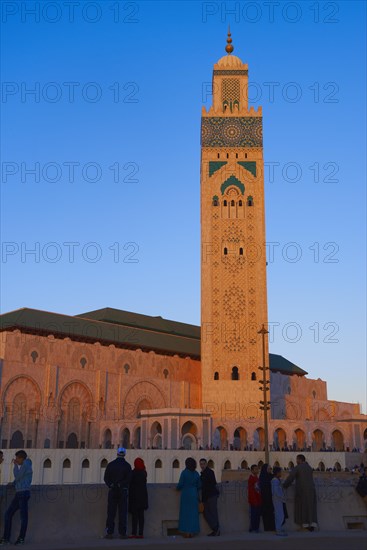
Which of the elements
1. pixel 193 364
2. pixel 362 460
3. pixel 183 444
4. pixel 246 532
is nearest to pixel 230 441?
pixel 183 444

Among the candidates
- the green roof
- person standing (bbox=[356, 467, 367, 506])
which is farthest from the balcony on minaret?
person standing (bbox=[356, 467, 367, 506])

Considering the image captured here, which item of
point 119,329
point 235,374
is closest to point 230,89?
point 119,329

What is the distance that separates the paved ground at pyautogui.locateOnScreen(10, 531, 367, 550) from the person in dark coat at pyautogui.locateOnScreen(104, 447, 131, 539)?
0.19 meters

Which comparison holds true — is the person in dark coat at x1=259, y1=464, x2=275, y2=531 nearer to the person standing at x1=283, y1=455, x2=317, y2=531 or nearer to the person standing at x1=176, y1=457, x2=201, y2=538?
the person standing at x1=283, y1=455, x2=317, y2=531

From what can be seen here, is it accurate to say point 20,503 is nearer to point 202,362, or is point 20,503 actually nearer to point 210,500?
point 210,500

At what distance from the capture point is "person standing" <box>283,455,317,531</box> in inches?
368

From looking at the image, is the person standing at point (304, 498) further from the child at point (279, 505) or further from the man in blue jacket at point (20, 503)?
the man in blue jacket at point (20, 503)

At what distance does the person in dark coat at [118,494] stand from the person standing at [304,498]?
2.52 m

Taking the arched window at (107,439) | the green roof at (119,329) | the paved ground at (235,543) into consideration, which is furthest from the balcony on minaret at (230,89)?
the paved ground at (235,543)

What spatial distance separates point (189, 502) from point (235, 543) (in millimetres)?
979

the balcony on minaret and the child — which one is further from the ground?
the balcony on minaret

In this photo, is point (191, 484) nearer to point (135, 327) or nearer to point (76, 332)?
point (76, 332)

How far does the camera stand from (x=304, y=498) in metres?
9.34

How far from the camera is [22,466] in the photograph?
326 inches
